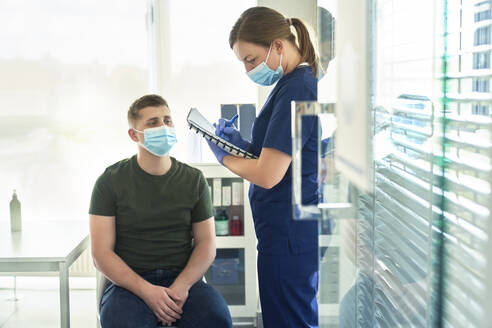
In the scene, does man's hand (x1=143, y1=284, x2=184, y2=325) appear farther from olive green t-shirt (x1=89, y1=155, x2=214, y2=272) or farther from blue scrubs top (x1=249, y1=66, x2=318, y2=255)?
blue scrubs top (x1=249, y1=66, x2=318, y2=255)

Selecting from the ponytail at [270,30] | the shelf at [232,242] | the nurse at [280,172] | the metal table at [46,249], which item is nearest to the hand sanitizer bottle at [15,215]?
the metal table at [46,249]

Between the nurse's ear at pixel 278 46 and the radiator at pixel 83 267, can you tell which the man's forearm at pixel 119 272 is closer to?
the nurse's ear at pixel 278 46

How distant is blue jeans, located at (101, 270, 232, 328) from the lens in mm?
1885

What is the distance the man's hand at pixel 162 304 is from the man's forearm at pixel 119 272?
0.11 ft

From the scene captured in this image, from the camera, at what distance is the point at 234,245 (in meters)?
2.93

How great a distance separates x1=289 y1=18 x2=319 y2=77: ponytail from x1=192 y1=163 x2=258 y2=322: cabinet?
1.30m

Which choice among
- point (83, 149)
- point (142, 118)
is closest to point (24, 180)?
point (83, 149)

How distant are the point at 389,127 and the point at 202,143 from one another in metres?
2.37

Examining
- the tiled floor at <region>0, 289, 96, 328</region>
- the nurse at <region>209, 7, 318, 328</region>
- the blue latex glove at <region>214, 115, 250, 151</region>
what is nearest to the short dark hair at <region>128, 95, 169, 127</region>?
the blue latex glove at <region>214, 115, 250, 151</region>

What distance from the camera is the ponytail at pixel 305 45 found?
1620 millimetres

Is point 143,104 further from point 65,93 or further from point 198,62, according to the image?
point 65,93

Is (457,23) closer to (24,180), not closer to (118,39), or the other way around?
(118,39)

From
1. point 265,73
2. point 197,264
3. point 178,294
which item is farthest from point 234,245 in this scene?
point 265,73

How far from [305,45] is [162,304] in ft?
3.33
